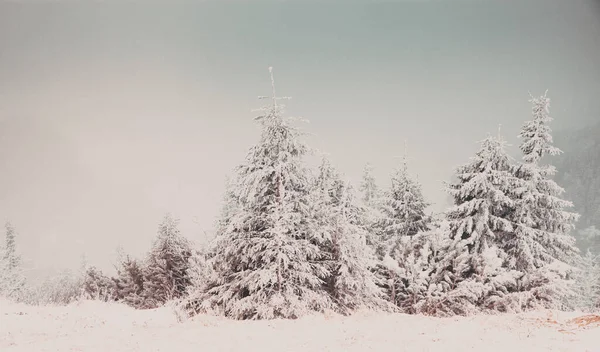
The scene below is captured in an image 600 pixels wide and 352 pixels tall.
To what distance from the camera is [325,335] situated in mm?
8188

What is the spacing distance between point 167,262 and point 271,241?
68.4 feet

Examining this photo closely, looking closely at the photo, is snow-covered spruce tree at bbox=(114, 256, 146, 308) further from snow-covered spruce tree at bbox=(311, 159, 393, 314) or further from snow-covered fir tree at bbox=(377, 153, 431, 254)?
snow-covered spruce tree at bbox=(311, 159, 393, 314)

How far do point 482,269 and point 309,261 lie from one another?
26.1 ft


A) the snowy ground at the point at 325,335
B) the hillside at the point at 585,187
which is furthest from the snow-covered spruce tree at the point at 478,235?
the hillside at the point at 585,187

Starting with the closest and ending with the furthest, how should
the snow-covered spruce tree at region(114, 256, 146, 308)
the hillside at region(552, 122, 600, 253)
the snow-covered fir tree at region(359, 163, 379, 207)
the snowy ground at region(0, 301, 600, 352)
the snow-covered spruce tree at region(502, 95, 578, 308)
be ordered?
the snowy ground at region(0, 301, 600, 352) → the snow-covered spruce tree at region(502, 95, 578, 308) → the snow-covered spruce tree at region(114, 256, 146, 308) → the snow-covered fir tree at region(359, 163, 379, 207) → the hillside at region(552, 122, 600, 253)

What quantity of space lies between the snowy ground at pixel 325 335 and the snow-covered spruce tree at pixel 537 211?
9.07m

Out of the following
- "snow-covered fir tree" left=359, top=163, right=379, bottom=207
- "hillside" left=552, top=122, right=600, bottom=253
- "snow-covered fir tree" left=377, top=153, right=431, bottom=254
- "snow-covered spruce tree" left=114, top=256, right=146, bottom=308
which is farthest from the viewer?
"hillside" left=552, top=122, right=600, bottom=253

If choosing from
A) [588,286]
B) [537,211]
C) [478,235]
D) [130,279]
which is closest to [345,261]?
[478,235]

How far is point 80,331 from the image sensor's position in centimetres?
888

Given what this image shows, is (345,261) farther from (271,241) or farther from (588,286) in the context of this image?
(588,286)

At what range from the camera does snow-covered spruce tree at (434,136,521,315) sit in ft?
48.5

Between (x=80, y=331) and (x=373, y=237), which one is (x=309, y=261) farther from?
(x=373, y=237)

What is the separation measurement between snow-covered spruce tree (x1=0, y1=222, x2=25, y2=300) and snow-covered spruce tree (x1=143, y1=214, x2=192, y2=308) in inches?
1065

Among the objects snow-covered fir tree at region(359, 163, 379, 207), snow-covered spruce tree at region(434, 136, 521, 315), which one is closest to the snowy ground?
snow-covered spruce tree at region(434, 136, 521, 315)
